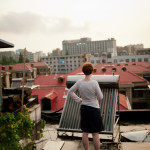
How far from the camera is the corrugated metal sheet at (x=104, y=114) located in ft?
12.9

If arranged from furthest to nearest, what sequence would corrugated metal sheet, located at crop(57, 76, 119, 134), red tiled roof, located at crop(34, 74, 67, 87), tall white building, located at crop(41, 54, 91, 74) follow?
→ tall white building, located at crop(41, 54, 91, 74) → red tiled roof, located at crop(34, 74, 67, 87) → corrugated metal sheet, located at crop(57, 76, 119, 134)

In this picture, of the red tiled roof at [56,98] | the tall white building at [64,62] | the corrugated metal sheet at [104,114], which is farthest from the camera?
the tall white building at [64,62]

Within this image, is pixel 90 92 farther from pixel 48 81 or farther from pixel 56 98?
pixel 48 81

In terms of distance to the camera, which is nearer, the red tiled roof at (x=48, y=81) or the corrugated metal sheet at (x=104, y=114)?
the corrugated metal sheet at (x=104, y=114)

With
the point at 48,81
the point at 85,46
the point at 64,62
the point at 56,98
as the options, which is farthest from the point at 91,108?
the point at 85,46

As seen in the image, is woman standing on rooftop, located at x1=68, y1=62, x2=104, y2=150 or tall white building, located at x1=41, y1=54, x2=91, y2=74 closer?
woman standing on rooftop, located at x1=68, y1=62, x2=104, y2=150

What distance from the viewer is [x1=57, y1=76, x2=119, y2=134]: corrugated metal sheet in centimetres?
394

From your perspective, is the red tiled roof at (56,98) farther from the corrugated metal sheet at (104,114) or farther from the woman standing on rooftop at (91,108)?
the woman standing on rooftop at (91,108)

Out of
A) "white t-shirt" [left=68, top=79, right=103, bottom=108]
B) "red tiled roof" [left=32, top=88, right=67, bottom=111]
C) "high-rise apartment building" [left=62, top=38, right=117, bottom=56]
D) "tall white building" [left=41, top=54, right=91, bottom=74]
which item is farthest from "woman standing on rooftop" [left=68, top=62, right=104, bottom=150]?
"high-rise apartment building" [left=62, top=38, right=117, bottom=56]

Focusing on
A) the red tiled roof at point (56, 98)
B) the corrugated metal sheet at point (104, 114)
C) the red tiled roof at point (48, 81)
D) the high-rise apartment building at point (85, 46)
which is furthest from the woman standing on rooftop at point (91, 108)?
the high-rise apartment building at point (85, 46)

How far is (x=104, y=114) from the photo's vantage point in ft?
13.3

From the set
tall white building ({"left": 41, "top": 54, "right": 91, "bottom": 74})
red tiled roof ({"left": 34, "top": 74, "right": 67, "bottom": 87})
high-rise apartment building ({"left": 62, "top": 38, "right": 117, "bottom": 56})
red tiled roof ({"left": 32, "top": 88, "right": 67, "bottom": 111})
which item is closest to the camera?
red tiled roof ({"left": 32, "top": 88, "right": 67, "bottom": 111})

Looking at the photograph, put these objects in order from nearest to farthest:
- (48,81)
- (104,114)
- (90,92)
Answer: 1. (90,92)
2. (104,114)
3. (48,81)

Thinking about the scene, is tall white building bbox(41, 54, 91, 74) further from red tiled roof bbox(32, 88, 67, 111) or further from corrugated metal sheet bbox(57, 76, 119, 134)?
corrugated metal sheet bbox(57, 76, 119, 134)
